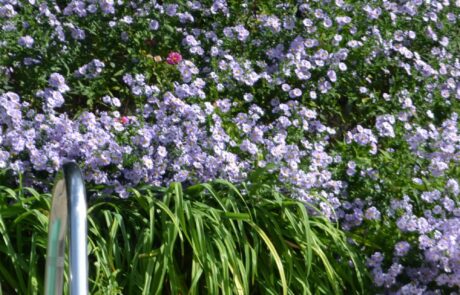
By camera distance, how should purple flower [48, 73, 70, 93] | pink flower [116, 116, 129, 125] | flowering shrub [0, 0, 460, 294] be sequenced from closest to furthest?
flowering shrub [0, 0, 460, 294] → pink flower [116, 116, 129, 125] → purple flower [48, 73, 70, 93]

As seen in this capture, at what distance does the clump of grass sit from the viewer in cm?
377

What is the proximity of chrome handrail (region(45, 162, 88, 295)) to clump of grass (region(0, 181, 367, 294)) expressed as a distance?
1.25 metres

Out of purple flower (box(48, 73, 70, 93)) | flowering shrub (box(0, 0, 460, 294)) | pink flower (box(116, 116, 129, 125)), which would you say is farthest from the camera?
purple flower (box(48, 73, 70, 93))

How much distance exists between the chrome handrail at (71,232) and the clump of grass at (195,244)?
4.10ft

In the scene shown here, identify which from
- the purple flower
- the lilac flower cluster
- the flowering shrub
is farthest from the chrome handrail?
the lilac flower cluster

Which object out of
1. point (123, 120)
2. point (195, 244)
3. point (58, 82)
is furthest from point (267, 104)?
point (195, 244)

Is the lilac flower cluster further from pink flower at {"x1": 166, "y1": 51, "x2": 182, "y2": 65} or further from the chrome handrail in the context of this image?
the chrome handrail

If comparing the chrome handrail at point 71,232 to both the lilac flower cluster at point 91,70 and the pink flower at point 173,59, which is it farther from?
the pink flower at point 173,59

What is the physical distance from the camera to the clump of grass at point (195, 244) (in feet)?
12.4

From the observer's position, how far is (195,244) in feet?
12.6

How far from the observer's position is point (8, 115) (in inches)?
171

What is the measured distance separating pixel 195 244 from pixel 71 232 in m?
1.71

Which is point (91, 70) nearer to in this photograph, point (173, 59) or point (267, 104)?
point (173, 59)

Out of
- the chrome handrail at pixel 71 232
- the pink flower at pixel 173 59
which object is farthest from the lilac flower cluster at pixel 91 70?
the chrome handrail at pixel 71 232
